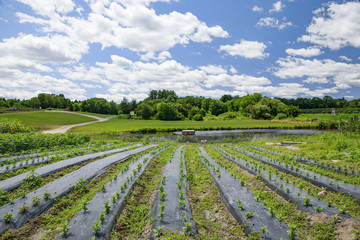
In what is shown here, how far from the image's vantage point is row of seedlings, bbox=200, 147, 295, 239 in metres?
3.79

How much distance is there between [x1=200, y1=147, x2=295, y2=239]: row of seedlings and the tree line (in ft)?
262

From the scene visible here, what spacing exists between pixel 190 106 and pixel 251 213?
346 ft

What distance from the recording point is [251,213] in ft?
14.3

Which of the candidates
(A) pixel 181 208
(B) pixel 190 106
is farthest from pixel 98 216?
(B) pixel 190 106

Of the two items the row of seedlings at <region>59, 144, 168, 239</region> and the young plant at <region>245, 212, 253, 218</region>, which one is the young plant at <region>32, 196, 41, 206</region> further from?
the young plant at <region>245, 212, 253, 218</region>

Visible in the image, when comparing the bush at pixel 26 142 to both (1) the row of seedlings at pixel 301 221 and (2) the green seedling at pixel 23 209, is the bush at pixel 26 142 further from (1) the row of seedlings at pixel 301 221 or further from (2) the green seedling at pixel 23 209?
(1) the row of seedlings at pixel 301 221

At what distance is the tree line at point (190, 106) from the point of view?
86.1 meters

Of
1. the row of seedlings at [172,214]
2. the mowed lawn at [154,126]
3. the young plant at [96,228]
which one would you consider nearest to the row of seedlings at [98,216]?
the young plant at [96,228]

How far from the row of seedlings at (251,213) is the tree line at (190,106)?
79806 mm

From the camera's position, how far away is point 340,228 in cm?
393

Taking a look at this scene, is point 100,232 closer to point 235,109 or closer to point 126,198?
point 126,198

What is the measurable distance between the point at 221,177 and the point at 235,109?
408 feet

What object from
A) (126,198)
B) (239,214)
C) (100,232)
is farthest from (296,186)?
(100,232)

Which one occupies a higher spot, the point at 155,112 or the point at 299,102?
the point at 299,102
